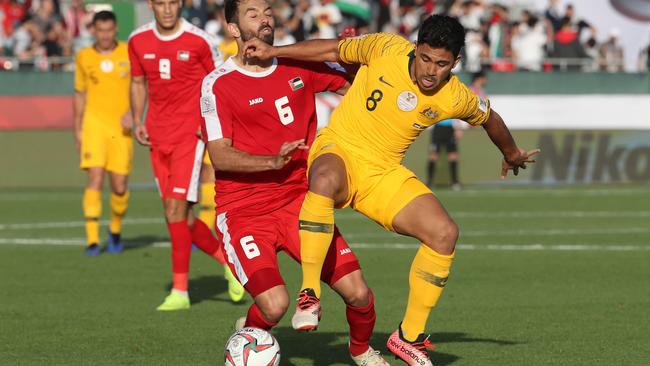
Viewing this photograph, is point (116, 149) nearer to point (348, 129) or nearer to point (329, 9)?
point (348, 129)

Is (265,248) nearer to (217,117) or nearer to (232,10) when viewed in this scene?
(217,117)

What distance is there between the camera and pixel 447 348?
8836 mm

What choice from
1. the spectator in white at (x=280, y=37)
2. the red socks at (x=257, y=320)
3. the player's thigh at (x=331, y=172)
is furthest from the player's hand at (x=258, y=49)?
the spectator in white at (x=280, y=37)

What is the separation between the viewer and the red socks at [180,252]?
426 inches

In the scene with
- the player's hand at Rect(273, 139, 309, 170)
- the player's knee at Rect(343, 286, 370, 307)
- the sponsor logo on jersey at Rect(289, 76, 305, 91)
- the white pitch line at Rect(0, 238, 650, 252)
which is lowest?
the white pitch line at Rect(0, 238, 650, 252)

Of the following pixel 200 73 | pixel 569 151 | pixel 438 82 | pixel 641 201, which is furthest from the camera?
pixel 569 151

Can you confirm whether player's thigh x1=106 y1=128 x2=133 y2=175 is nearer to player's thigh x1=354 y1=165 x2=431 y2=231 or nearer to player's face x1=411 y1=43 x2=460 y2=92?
player's thigh x1=354 y1=165 x2=431 y2=231

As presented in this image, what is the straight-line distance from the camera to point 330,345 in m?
9.04

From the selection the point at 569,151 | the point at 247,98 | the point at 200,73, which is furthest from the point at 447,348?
the point at 569,151

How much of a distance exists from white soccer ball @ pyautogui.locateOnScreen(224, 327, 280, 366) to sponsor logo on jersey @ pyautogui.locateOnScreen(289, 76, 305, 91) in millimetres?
1519

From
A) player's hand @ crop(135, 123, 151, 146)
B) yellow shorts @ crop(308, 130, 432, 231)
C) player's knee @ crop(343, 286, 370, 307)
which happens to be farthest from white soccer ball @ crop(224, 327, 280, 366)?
player's hand @ crop(135, 123, 151, 146)

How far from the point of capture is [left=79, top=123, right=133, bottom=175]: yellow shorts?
14617 mm

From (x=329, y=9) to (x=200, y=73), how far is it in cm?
1569

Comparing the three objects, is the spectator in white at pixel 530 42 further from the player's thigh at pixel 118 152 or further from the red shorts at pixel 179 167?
the red shorts at pixel 179 167
